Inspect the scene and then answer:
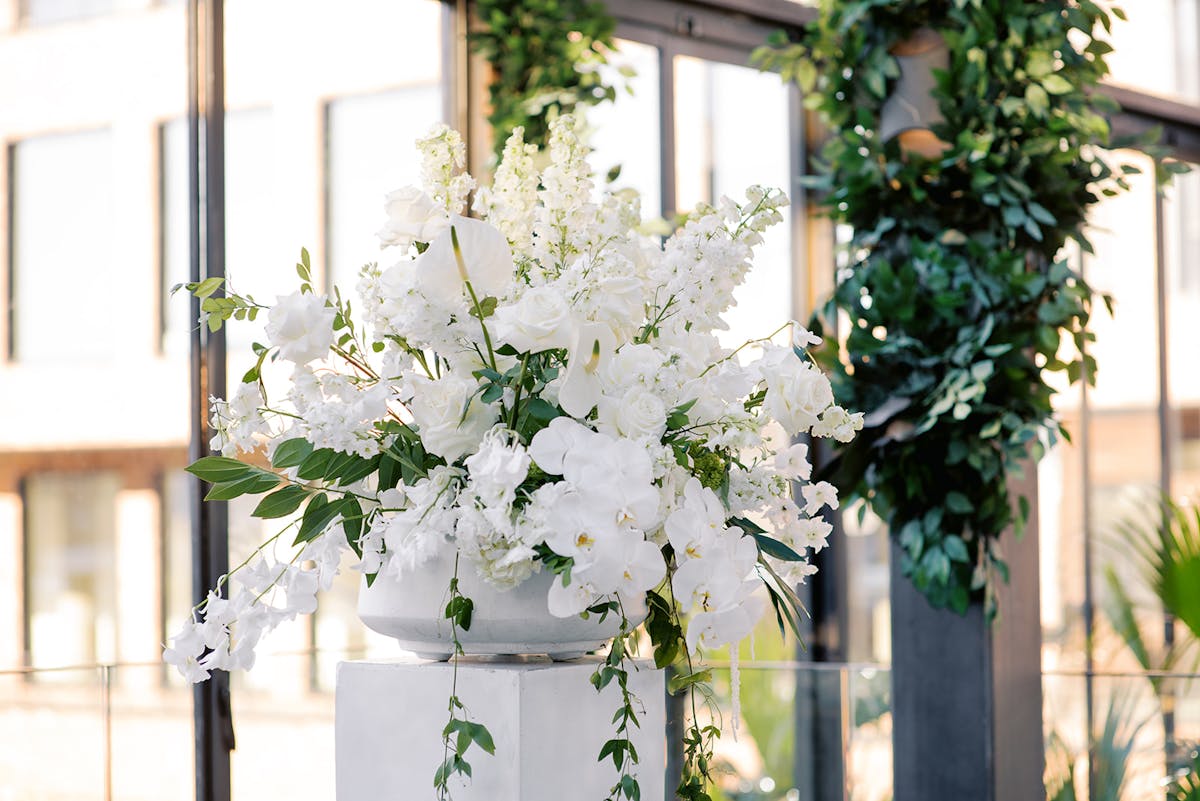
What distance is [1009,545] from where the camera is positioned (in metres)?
3.11

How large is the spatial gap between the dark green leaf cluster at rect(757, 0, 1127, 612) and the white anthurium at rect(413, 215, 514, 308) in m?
2.02

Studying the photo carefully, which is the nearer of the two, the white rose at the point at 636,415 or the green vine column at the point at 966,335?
the white rose at the point at 636,415

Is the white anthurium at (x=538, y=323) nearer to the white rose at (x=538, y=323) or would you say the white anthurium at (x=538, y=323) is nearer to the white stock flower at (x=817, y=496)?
the white rose at (x=538, y=323)

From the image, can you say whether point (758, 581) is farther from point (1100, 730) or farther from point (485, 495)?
point (1100, 730)

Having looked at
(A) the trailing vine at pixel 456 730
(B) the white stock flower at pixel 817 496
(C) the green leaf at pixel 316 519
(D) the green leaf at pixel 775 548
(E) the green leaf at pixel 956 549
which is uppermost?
(B) the white stock flower at pixel 817 496

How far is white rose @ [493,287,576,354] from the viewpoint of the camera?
0.98 m

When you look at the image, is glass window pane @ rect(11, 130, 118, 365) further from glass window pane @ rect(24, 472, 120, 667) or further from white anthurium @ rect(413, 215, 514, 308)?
white anthurium @ rect(413, 215, 514, 308)

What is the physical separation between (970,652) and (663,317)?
7.17ft

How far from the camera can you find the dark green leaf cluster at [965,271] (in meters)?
2.93

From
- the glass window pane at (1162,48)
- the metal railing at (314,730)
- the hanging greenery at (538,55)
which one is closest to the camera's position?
the metal railing at (314,730)

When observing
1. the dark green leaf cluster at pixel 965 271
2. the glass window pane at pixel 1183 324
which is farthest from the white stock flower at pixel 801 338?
the glass window pane at pixel 1183 324

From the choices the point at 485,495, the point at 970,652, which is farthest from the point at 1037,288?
the point at 485,495

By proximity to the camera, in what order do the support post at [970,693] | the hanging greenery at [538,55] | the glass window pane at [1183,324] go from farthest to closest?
the glass window pane at [1183,324] < the hanging greenery at [538,55] < the support post at [970,693]

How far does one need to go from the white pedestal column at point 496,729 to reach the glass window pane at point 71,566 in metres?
1.75
